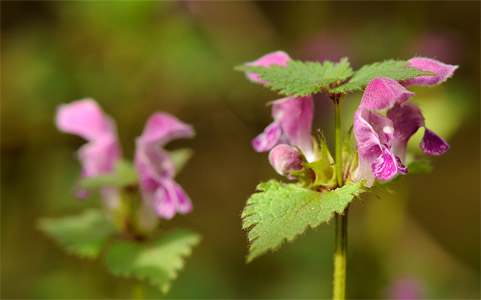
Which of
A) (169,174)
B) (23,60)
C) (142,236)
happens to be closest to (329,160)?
(169,174)

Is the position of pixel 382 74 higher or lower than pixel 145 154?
lower

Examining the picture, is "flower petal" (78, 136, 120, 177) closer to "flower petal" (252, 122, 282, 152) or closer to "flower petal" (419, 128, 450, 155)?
"flower petal" (252, 122, 282, 152)

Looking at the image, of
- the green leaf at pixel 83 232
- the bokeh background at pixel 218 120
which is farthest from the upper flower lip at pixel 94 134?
the bokeh background at pixel 218 120

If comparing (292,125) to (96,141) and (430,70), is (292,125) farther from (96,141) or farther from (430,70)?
(96,141)

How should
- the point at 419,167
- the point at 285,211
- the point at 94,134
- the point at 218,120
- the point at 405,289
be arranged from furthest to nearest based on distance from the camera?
the point at 218,120 → the point at 405,289 → the point at 94,134 → the point at 419,167 → the point at 285,211

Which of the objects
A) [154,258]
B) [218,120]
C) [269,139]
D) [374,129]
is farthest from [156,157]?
[218,120]

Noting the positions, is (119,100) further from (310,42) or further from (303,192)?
(303,192)
